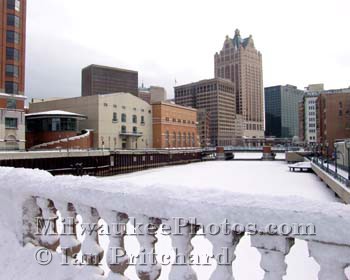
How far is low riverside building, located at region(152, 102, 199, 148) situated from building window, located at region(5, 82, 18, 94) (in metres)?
38.5

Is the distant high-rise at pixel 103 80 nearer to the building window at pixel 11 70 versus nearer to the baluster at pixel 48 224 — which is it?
the building window at pixel 11 70

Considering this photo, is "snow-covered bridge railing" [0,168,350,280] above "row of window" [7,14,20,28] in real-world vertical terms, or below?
below

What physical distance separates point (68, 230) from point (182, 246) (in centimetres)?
149

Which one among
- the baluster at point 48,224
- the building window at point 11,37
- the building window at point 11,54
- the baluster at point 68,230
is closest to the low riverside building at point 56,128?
the building window at point 11,54

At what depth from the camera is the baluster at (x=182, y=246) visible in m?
2.45

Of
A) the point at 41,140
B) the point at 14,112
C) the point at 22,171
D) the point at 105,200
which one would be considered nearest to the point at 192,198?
the point at 105,200

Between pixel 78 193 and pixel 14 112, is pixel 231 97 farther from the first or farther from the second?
pixel 78 193

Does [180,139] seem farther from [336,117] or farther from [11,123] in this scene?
[11,123]

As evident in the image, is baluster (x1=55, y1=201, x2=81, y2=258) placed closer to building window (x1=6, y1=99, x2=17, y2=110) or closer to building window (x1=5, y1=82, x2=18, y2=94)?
building window (x1=6, y1=99, x2=17, y2=110)

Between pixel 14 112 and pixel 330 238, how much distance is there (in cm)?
5141

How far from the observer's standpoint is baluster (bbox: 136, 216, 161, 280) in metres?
2.62

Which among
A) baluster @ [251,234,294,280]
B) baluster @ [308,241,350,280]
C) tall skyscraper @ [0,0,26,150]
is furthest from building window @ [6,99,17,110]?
baluster @ [308,241,350,280]

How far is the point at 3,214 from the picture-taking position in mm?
4172

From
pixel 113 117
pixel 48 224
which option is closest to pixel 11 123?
pixel 113 117
